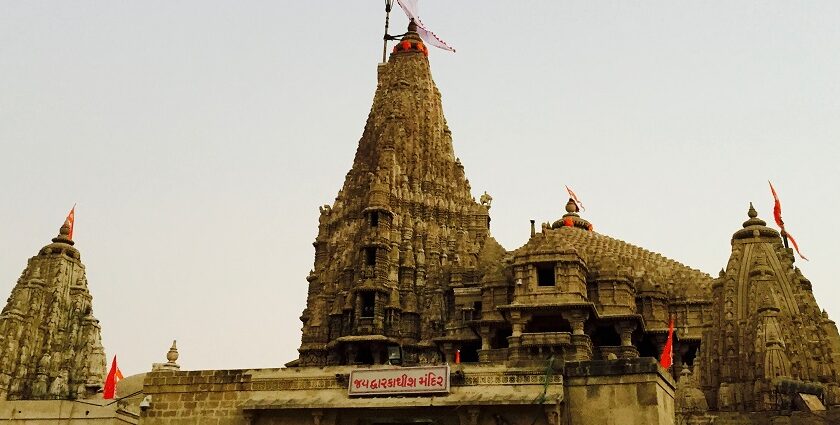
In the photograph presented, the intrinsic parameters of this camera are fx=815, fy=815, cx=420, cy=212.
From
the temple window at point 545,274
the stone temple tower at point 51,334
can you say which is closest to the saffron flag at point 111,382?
the stone temple tower at point 51,334

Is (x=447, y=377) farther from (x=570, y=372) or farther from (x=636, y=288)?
(x=636, y=288)

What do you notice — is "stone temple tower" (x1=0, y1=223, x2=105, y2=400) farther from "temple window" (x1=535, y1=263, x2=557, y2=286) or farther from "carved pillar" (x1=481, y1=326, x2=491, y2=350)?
"temple window" (x1=535, y1=263, x2=557, y2=286)

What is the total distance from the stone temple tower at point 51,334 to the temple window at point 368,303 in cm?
1328

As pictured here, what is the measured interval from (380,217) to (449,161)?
836cm

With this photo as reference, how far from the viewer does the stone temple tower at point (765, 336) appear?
86.3 feet

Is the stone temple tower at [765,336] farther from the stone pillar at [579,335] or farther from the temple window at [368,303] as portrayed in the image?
the temple window at [368,303]

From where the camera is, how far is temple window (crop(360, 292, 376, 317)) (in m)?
41.1

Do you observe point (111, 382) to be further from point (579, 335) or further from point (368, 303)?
point (579, 335)

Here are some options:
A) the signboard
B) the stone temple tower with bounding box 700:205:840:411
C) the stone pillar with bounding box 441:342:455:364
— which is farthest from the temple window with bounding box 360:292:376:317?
the signboard

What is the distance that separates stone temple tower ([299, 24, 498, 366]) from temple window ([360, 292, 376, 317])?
0.05 m

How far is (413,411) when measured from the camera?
18.0m

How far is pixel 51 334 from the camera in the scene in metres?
40.8

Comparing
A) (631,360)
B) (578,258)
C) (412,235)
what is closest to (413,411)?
(631,360)

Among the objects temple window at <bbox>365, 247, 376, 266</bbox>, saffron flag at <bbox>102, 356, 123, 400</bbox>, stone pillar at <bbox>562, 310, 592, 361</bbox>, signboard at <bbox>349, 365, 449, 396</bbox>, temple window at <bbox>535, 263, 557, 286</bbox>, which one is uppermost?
temple window at <bbox>365, 247, 376, 266</bbox>
